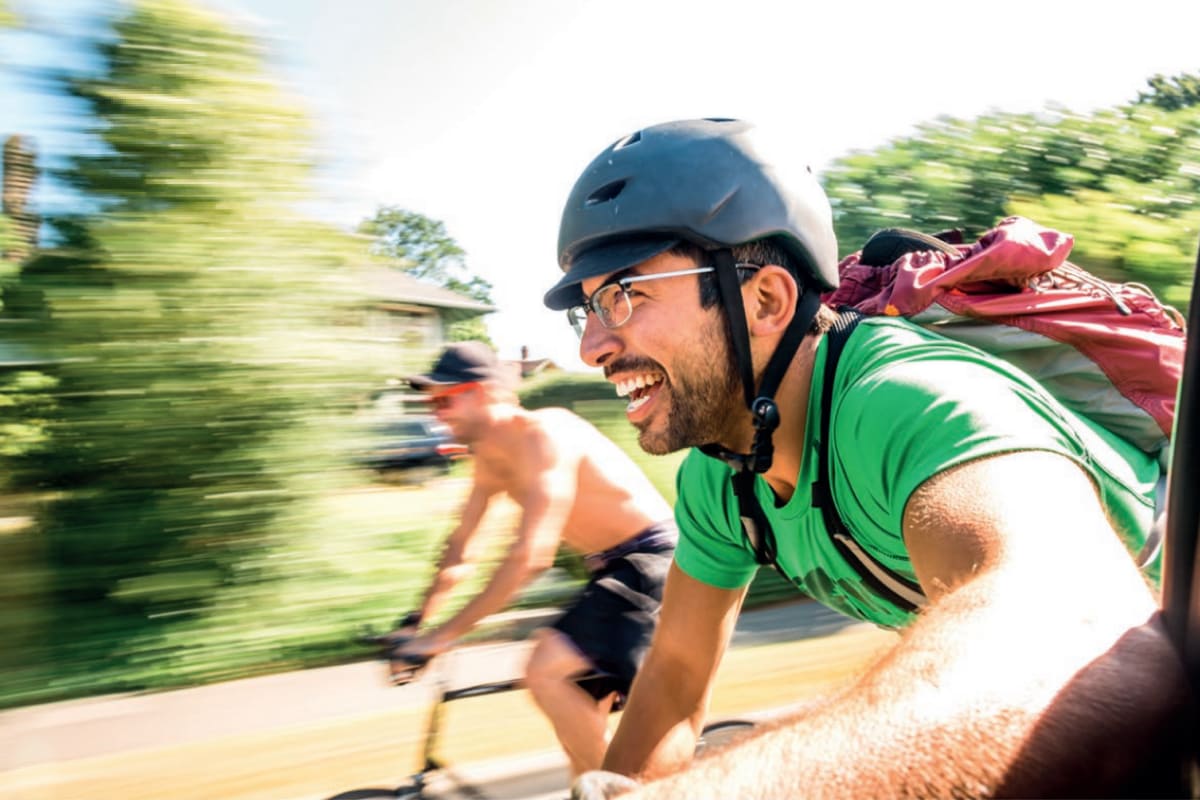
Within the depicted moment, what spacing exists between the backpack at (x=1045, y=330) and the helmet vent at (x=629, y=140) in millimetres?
716

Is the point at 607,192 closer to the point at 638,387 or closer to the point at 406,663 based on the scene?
the point at 638,387

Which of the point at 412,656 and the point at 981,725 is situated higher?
the point at 981,725

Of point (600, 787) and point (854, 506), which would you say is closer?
point (600, 787)

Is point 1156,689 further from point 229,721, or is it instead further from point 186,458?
point 186,458

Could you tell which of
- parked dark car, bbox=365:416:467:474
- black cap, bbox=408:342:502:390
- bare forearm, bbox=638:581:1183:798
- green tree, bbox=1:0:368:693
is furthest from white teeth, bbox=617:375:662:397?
green tree, bbox=1:0:368:693

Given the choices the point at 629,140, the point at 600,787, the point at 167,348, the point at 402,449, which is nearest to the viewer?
the point at 600,787

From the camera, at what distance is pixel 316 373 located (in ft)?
23.3

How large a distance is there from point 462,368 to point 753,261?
7.82 feet

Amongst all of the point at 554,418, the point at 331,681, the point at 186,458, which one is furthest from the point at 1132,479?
the point at 186,458

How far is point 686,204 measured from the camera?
2342 mm

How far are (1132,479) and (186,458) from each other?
6.20 metres

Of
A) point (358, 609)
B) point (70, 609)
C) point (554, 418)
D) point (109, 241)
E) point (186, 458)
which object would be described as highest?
point (109, 241)

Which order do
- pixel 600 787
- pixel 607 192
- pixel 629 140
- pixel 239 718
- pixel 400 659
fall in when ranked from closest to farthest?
pixel 600 787, pixel 607 192, pixel 629 140, pixel 400 659, pixel 239 718

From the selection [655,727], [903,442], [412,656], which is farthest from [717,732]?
[903,442]
